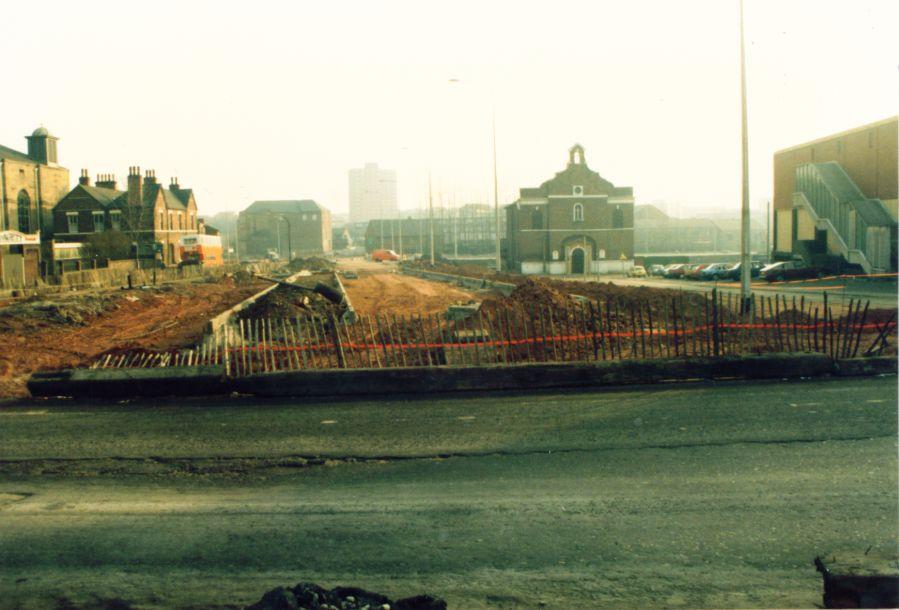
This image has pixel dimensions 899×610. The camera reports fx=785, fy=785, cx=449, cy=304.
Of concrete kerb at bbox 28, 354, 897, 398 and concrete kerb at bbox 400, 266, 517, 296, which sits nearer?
concrete kerb at bbox 28, 354, 897, 398

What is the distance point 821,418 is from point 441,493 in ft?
16.9

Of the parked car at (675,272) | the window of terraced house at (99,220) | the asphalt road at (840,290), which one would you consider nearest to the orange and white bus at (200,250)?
the window of terraced house at (99,220)

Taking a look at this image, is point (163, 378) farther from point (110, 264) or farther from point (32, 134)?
point (32, 134)

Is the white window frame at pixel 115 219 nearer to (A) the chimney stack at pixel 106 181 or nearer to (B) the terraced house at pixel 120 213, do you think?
(B) the terraced house at pixel 120 213

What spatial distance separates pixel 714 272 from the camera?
56.8 meters

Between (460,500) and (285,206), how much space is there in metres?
167

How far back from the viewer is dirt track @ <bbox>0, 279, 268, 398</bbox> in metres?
18.3

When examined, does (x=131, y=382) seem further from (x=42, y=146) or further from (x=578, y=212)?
(x=578, y=212)

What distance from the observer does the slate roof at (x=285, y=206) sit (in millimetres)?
166125

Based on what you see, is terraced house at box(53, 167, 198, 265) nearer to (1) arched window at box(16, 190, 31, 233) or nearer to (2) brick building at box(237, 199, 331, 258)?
(1) arched window at box(16, 190, 31, 233)

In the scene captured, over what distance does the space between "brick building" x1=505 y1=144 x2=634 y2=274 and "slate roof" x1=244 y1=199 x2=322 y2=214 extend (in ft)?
312

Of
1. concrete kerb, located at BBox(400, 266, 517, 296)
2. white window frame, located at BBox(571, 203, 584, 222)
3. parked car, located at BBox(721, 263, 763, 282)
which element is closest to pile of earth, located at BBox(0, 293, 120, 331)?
concrete kerb, located at BBox(400, 266, 517, 296)

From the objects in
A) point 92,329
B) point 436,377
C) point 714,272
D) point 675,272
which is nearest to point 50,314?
point 92,329

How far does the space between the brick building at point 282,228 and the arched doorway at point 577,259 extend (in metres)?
90.6
